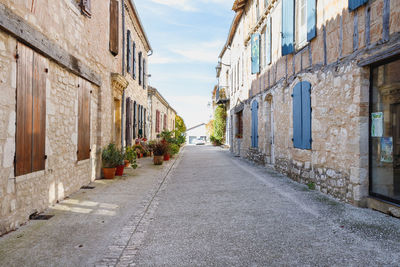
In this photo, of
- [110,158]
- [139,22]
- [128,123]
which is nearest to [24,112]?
[110,158]

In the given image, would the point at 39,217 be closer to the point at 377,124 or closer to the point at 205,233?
the point at 205,233

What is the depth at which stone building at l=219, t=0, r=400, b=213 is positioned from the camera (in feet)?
13.1

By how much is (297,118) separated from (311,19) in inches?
87.6

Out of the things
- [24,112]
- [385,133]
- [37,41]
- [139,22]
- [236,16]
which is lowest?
[385,133]

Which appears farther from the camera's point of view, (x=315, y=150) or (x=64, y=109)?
(x=315, y=150)

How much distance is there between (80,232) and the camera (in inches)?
125

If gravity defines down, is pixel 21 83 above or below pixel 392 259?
above

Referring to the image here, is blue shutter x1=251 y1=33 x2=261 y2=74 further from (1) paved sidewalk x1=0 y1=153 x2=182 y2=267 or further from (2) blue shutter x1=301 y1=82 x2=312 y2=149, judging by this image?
(1) paved sidewalk x1=0 y1=153 x2=182 y2=267

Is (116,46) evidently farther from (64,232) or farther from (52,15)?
(64,232)

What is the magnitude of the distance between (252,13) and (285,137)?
6.23 metres

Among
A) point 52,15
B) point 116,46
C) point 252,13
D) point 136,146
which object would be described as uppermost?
point 252,13

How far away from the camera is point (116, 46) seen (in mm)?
7914

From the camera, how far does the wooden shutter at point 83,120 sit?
5551 mm

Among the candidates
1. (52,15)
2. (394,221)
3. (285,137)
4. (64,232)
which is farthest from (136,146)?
(394,221)
